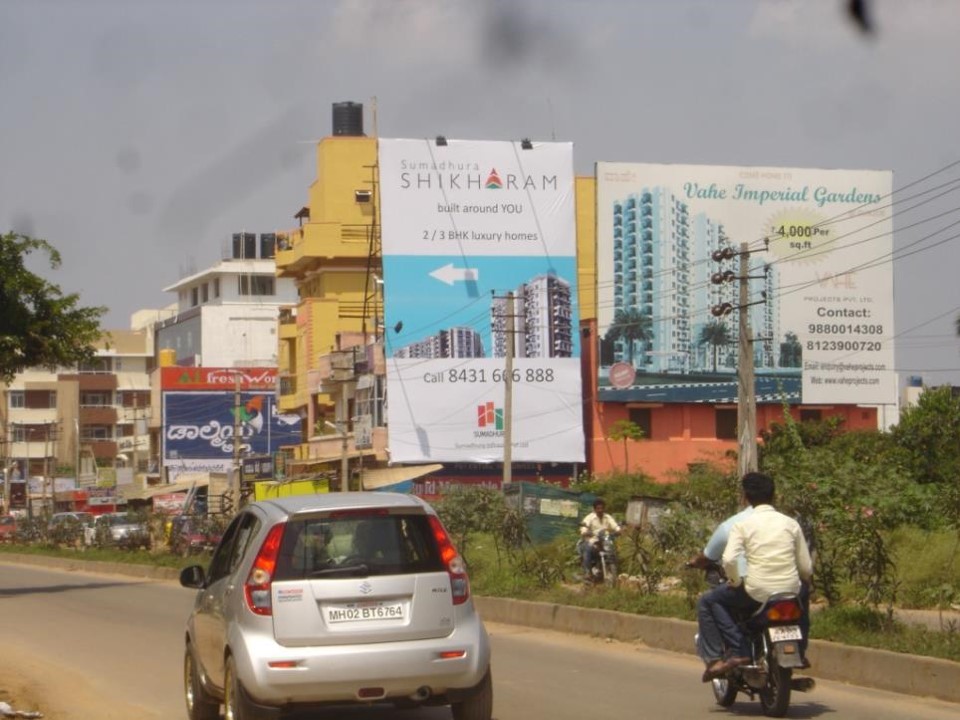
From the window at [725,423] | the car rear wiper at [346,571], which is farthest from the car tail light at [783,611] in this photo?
the window at [725,423]

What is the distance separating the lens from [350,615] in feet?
29.7

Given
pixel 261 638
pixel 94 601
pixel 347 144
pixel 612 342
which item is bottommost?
pixel 94 601

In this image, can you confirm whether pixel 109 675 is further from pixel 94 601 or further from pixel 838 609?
pixel 94 601

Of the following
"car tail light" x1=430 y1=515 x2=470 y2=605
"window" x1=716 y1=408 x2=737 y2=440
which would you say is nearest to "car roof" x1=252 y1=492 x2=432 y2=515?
"car tail light" x1=430 y1=515 x2=470 y2=605

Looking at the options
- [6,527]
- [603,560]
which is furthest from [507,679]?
[6,527]

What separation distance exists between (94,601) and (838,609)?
15.4 m

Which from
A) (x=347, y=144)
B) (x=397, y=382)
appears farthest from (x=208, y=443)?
(x=397, y=382)

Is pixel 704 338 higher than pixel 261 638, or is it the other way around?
pixel 704 338

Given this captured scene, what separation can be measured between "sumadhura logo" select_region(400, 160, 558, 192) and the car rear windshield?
172ft

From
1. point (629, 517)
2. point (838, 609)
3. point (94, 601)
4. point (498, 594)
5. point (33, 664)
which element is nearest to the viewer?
point (838, 609)

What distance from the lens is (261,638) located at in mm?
8961

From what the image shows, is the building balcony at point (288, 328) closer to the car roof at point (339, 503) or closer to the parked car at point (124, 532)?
the parked car at point (124, 532)

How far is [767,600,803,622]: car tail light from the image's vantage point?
9.98 metres

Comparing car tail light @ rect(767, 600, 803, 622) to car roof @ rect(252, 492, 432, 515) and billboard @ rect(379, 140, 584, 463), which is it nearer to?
car roof @ rect(252, 492, 432, 515)
